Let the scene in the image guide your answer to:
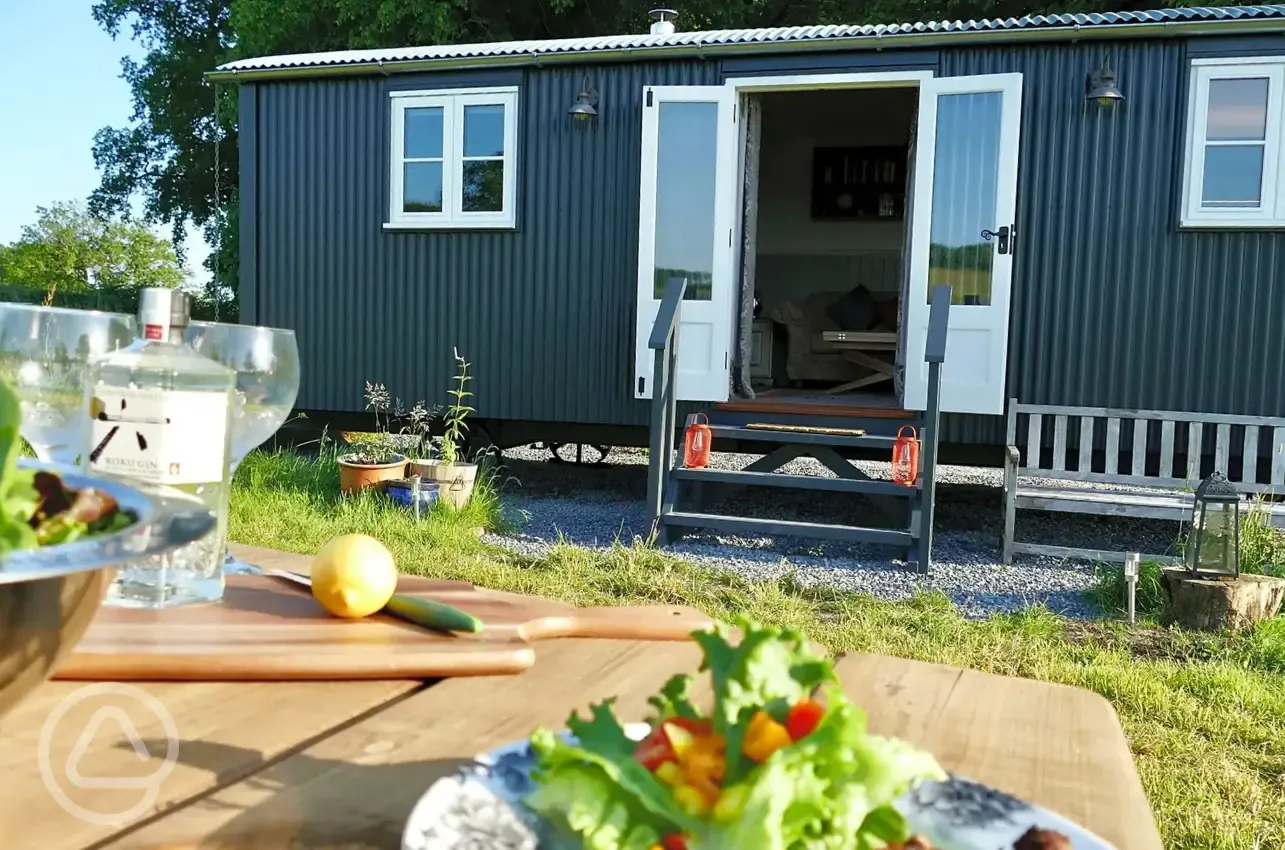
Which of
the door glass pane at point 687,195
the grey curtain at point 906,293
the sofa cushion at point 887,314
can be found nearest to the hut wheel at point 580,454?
the door glass pane at point 687,195

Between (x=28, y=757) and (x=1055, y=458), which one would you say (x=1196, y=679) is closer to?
(x=1055, y=458)

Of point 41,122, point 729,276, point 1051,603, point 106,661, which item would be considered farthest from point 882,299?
point 41,122

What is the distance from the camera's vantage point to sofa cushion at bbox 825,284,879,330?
9.73m

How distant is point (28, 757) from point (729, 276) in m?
6.32

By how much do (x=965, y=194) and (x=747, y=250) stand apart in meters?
1.64

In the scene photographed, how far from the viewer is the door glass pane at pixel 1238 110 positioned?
618 cm

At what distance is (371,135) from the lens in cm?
781

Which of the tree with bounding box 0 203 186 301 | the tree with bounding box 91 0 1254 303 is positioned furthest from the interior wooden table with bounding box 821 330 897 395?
the tree with bounding box 0 203 186 301

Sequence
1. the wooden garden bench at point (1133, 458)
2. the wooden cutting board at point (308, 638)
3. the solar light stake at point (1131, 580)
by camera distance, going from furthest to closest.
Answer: the wooden garden bench at point (1133, 458) < the solar light stake at point (1131, 580) < the wooden cutting board at point (308, 638)

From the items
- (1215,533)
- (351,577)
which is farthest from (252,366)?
(1215,533)

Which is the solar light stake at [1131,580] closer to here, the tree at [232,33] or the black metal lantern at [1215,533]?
the black metal lantern at [1215,533]

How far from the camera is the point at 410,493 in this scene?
19.9 ft

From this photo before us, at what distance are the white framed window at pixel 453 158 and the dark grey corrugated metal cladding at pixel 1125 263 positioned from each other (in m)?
3.16

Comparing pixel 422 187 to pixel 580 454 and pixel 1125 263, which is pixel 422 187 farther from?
pixel 1125 263
